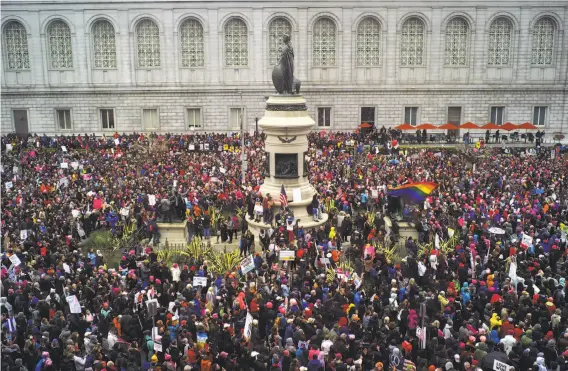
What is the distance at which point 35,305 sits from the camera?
1609 cm

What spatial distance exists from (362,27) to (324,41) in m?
3.85

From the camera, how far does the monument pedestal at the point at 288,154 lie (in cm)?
2505

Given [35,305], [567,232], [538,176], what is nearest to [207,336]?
[35,305]

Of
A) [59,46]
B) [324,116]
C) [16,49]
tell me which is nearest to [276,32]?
[324,116]

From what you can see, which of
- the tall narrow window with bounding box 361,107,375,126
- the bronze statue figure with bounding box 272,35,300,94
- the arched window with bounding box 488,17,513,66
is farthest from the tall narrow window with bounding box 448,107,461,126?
the bronze statue figure with bounding box 272,35,300,94

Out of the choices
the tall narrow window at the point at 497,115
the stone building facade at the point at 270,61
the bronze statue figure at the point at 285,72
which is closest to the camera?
the bronze statue figure at the point at 285,72

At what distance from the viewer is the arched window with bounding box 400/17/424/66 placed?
53.8m

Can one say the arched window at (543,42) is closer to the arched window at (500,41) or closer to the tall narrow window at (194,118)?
the arched window at (500,41)

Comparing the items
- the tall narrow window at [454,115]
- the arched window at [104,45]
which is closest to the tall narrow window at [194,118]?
the arched window at [104,45]

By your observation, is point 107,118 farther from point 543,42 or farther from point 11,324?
point 11,324

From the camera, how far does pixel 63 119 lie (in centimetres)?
5522

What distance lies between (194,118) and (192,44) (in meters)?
7.04

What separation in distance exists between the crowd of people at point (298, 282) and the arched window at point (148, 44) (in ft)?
75.2

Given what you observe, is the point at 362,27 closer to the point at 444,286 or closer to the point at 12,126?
the point at 12,126
